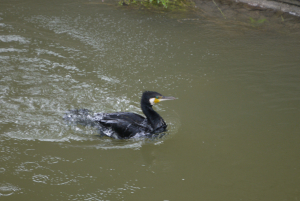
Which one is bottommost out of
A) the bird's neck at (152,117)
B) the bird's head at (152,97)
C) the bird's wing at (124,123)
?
the bird's wing at (124,123)

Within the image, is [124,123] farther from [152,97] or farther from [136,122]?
[152,97]

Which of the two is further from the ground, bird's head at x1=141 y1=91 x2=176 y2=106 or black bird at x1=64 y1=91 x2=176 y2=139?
bird's head at x1=141 y1=91 x2=176 y2=106

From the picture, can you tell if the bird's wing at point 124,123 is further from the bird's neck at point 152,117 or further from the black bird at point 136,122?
the bird's neck at point 152,117

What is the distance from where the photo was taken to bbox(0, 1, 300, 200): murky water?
352cm

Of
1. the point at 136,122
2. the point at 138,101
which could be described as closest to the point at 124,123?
the point at 136,122

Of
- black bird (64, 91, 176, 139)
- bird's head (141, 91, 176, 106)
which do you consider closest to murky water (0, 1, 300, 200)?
black bird (64, 91, 176, 139)

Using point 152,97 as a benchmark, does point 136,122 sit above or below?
below

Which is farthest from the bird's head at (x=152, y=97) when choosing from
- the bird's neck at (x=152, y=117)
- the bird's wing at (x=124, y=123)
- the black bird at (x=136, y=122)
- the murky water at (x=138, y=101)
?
the murky water at (x=138, y=101)

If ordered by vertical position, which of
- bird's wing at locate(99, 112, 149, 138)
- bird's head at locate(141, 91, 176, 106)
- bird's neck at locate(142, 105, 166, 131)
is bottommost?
bird's wing at locate(99, 112, 149, 138)

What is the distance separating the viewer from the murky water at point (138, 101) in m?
3.52

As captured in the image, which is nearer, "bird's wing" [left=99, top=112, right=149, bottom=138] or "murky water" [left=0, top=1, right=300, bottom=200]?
"murky water" [left=0, top=1, right=300, bottom=200]

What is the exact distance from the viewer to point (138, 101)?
17.8ft

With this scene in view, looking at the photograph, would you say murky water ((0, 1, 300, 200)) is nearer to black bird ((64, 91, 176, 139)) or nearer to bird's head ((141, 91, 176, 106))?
black bird ((64, 91, 176, 139))

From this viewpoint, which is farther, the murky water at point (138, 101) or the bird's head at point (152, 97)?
the bird's head at point (152, 97)
